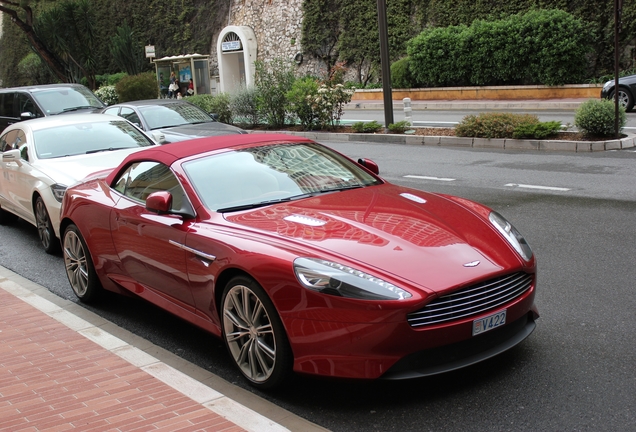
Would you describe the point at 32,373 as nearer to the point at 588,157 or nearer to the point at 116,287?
the point at 116,287

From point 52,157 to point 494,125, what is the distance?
967 centimetres

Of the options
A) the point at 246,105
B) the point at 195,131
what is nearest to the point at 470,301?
the point at 195,131

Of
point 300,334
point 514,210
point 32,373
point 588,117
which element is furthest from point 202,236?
point 588,117

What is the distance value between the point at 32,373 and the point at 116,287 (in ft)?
4.68

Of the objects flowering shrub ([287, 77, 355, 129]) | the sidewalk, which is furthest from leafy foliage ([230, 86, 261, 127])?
the sidewalk

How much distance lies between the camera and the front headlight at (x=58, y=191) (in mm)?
8164

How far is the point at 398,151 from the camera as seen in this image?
16.2m

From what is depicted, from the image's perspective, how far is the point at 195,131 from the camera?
1396 centimetres

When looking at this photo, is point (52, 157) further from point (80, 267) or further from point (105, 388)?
point (105, 388)

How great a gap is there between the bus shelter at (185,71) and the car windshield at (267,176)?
32011 mm

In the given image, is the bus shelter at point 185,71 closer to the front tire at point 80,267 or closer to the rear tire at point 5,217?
the rear tire at point 5,217

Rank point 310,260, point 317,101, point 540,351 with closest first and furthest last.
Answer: point 310,260, point 540,351, point 317,101

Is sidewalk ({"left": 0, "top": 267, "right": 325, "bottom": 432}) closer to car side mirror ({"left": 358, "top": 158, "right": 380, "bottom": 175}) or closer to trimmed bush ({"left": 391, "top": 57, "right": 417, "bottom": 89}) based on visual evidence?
car side mirror ({"left": 358, "top": 158, "right": 380, "bottom": 175})

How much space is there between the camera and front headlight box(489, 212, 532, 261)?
4.54 m
